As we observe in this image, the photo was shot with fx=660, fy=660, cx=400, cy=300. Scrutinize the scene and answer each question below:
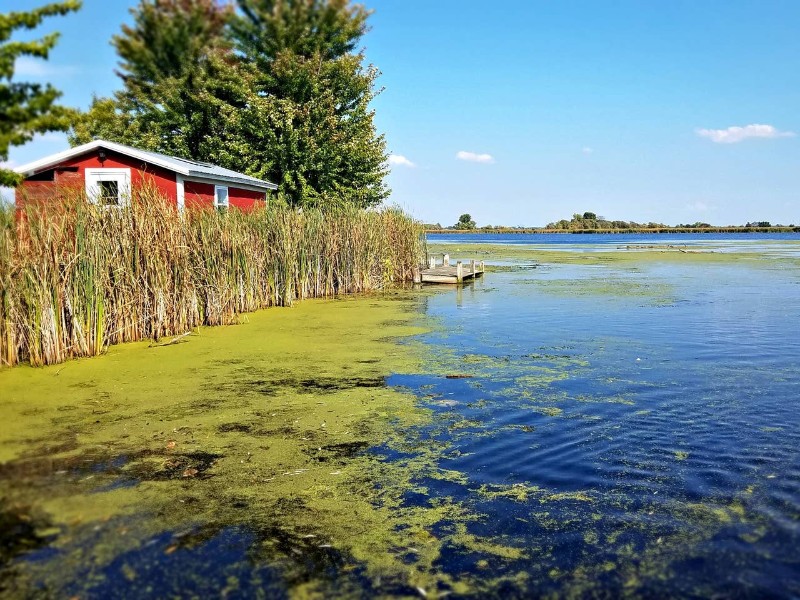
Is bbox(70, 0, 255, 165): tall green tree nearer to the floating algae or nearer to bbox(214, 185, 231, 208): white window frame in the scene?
bbox(214, 185, 231, 208): white window frame

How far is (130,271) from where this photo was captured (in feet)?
30.1

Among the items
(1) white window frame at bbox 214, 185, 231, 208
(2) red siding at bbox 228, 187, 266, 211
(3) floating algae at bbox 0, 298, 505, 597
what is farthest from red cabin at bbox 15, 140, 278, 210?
(3) floating algae at bbox 0, 298, 505, 597

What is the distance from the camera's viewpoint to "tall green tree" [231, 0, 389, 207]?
24.9 meters

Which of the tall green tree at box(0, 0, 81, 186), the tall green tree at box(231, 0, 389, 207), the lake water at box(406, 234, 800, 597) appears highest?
the tall green tree at box(231, 0, 389, 207)

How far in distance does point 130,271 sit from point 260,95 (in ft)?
62.4

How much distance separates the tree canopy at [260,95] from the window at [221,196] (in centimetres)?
615

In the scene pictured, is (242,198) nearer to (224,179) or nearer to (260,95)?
(224,179)

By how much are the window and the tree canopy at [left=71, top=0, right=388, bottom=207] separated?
6.15m

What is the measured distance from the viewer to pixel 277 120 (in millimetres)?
24203

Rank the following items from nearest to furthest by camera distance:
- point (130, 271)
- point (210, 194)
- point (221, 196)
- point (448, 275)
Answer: point (130, 271), point (210, 194), point (221, 196), point (448, 275)

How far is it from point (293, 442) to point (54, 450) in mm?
1852

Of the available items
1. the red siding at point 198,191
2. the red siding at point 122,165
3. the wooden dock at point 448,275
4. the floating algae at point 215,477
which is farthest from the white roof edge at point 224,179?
the floating algae at point 215,477

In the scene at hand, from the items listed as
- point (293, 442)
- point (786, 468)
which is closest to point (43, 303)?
point (293, 442)

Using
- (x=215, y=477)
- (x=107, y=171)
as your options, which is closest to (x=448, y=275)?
(x=107, y=171)
